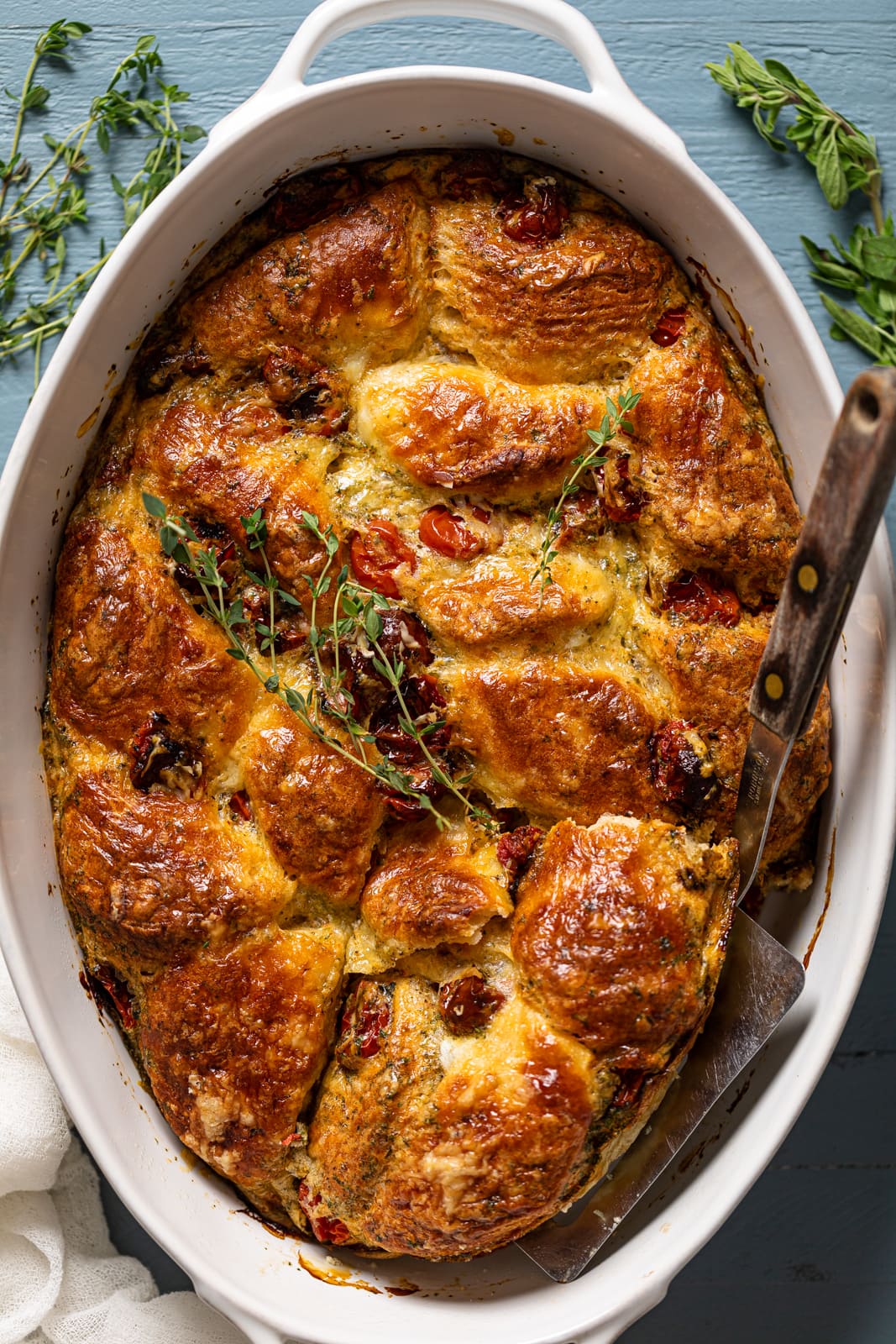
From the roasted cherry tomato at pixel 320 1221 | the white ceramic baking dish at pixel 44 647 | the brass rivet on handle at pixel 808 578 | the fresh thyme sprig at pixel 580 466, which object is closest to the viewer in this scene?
the brass rivet on handle at pixel 808 578

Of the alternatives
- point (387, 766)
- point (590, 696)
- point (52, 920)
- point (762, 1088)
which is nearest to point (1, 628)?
point (52, 920)

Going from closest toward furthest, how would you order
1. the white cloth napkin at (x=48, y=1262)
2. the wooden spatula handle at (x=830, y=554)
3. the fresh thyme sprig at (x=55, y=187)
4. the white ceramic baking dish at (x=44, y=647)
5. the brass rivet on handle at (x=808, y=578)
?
the wooden spatula handle at (x=830, y=554) → the brass rivet on handle at (x=808, y=578) → the white ceramic baking dish at (x=44, y=647) → the white cloth napkin at (x=48, y=1262) → the fresh thyme sprig at (x=55, y=187)

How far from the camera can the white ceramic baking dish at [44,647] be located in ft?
7.97

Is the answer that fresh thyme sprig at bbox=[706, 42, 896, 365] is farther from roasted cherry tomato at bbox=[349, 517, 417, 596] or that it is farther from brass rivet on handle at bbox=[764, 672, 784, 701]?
roasted cherry tomato at bbox=[349, 517, 417, 596]

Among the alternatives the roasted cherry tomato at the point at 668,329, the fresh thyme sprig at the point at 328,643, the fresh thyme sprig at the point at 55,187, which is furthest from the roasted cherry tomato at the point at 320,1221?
the fresh thyme sprig at the point at 55,187

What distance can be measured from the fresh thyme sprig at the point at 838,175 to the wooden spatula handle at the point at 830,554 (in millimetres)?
1235

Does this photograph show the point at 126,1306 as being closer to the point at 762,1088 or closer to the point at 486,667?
the point at 762,1088

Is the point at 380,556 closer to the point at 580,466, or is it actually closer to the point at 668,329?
the point at 580,466

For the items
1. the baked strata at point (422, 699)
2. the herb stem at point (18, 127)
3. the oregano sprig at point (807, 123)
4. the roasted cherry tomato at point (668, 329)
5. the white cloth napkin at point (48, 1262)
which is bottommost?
the white cloth napkin at point (48, 1262)

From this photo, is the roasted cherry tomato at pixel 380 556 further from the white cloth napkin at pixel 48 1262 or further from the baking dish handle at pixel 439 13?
the white cloth napkin at pixel 48 1262

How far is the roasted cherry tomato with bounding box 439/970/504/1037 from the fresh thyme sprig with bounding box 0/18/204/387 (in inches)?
77.8

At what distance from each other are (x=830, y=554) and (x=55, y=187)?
2.30 meters

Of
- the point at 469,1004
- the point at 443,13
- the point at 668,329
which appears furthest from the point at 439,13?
the point at 469,1004

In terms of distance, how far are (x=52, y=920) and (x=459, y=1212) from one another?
3.65 ft
